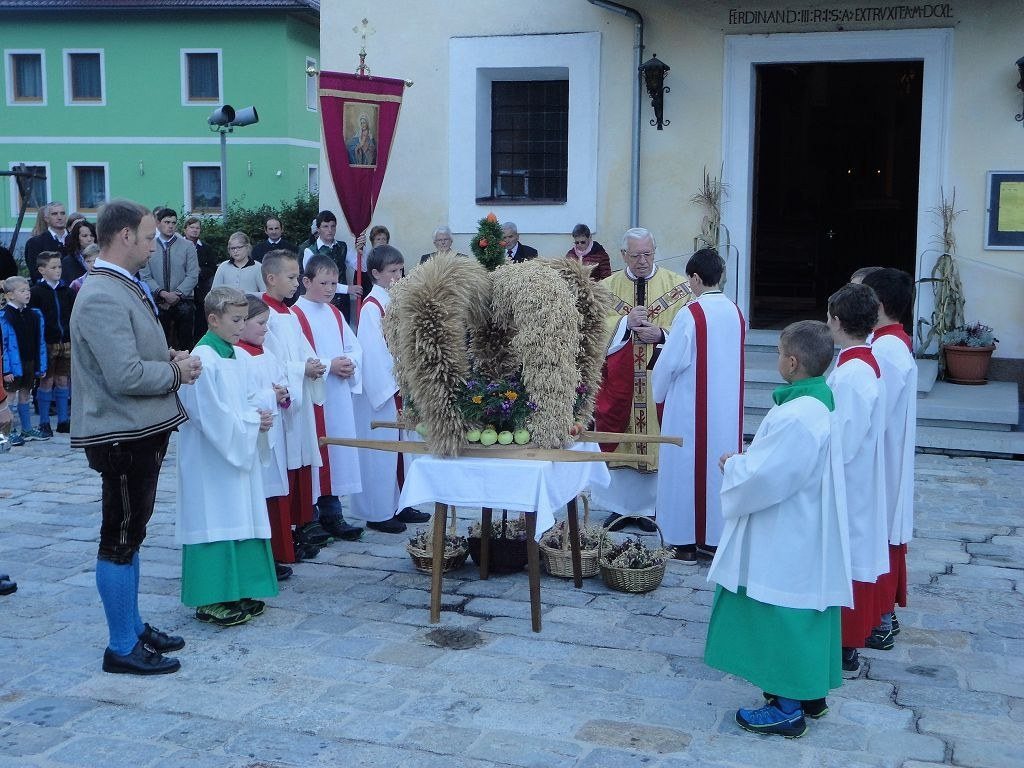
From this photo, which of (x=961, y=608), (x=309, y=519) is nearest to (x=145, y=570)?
(x=309, y=519)

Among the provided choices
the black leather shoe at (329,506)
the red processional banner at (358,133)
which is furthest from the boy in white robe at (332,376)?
the red processional banner at (358,133)

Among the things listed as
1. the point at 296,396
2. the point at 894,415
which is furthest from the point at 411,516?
Result: the point at 894,415

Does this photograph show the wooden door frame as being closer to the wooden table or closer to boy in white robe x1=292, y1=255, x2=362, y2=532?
boy in white robe x1=292, y1=255, x2=362, y2=532

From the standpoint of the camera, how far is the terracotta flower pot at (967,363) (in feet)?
38.9

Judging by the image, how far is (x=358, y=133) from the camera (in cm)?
1215

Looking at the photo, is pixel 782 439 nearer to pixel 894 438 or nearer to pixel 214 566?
pixel 894 438

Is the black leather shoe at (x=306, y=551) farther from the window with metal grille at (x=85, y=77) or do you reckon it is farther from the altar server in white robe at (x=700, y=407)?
the window with metal grille at (x=85, y=77)

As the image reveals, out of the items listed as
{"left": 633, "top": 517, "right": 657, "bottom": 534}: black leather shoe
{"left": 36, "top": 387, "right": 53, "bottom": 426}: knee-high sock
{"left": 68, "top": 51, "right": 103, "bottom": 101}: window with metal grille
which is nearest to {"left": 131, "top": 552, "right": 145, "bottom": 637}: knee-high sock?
{"left": 633, "top": 517, "right": 657, "bottom": 534}: black leather shoe

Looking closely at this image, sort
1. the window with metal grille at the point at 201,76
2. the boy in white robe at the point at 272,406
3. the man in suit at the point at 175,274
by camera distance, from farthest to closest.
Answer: the window with metal grille at the point at 201,76
the man in suit at the point at 175,274
the boy in white robe at the point at 272,406

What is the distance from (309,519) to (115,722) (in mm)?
2586

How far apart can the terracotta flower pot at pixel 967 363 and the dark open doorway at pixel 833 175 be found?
5.77 meters

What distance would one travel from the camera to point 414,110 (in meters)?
14.0

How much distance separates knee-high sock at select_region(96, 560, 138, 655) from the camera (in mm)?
4992

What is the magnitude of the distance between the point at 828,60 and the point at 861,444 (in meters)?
8.73
